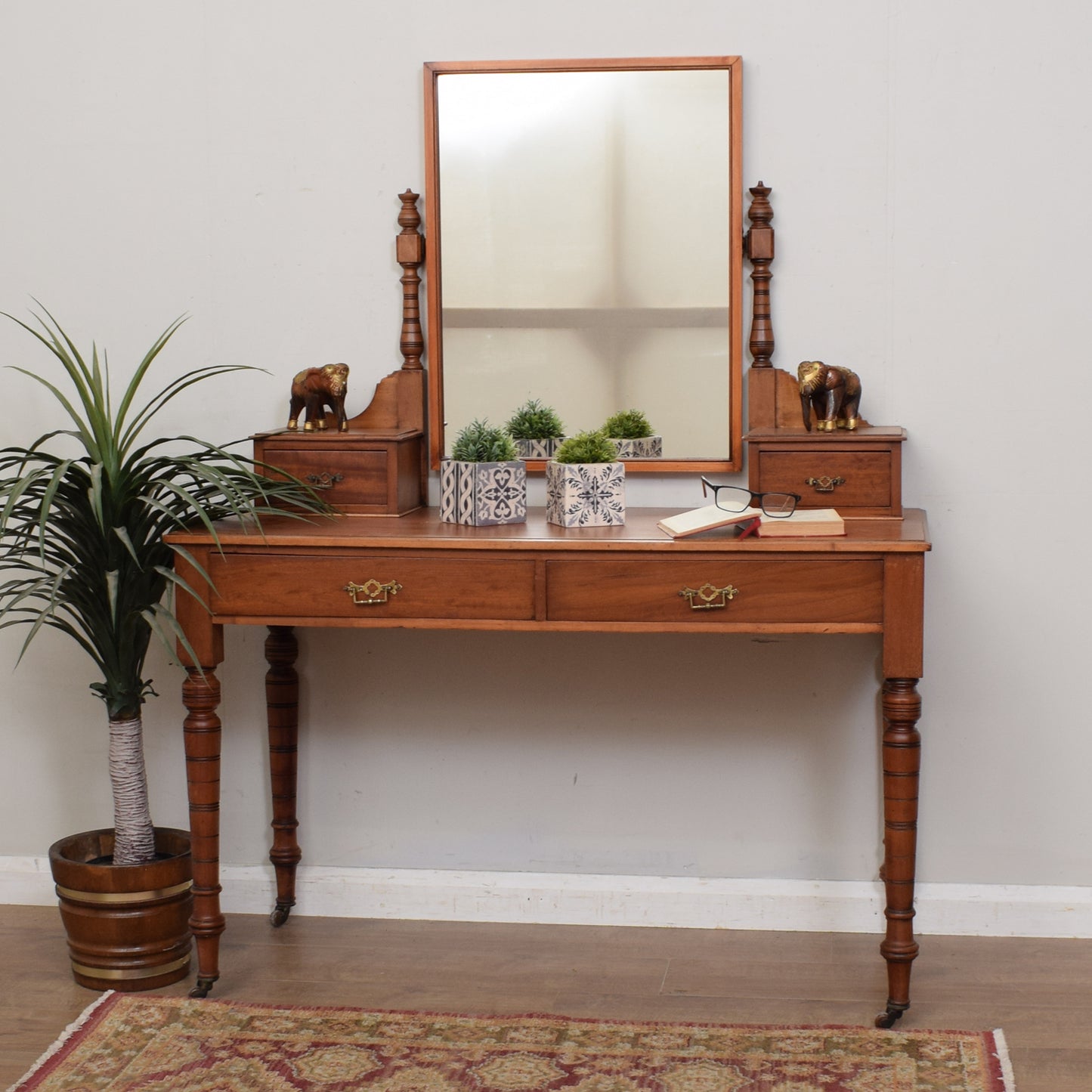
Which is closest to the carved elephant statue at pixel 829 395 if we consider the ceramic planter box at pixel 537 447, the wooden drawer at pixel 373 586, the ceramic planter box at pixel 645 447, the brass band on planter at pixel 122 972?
the ceramic planter box at pixel 645 447

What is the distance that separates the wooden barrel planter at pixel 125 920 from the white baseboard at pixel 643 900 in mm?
366

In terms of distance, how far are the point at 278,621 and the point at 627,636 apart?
823 millimetres

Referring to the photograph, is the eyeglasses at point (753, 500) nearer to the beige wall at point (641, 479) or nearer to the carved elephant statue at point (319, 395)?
the beige wall at point (641, 479)

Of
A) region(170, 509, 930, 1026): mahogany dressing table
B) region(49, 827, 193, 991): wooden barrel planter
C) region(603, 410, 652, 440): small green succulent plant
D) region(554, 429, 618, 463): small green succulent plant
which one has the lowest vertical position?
region(49, 827, 193, 991): wooden barrel planter

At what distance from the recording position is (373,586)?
2.38 metres

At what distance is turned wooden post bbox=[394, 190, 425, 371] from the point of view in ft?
9.18

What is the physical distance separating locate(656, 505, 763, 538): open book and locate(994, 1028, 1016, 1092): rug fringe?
101cm

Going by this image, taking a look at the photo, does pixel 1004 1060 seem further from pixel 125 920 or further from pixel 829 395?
pixel 125 920

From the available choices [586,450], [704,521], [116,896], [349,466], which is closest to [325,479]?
[349,466]

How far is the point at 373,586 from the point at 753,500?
75 centimetres

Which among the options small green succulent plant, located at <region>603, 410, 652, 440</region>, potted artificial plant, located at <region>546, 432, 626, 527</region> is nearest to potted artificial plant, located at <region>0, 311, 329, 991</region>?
potted artificial plant, located at <region>546, 432, 626, 527</region>

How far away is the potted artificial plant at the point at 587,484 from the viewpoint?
8.17 feet

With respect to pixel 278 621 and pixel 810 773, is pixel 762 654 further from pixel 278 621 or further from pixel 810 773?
pixel 278 621

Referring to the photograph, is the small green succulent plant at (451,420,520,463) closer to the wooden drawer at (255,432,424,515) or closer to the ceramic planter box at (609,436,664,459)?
the wooden drawer at (255,432,424,515)
